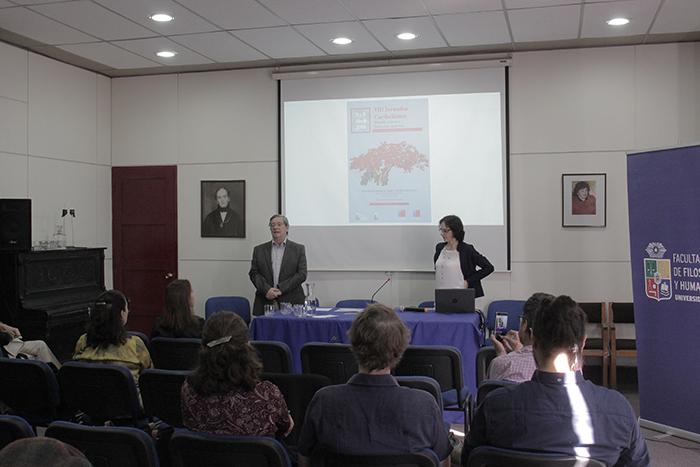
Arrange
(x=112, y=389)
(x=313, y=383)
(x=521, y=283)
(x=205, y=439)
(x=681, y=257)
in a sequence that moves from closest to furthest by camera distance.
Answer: (x=205, y=439), (x=313, y=383), (x=112, y=389), (x=681, y=257), (x=521, y=283)

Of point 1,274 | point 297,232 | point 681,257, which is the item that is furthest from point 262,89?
point 681,257

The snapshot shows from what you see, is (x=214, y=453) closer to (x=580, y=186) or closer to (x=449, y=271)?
(x=449, y=271)

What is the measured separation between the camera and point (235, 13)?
6.13m

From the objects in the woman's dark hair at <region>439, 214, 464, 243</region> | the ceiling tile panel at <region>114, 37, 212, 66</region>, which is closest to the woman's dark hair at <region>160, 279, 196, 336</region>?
the woman's dark hair at <region>439, 214, 464, 243</region>

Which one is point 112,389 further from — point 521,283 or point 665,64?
point 665,64

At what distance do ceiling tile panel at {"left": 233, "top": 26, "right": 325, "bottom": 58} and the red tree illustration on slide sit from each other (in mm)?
1244

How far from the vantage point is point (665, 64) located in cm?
723

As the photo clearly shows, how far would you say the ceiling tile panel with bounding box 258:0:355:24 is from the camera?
5.86m

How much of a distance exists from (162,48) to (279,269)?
2631 mm

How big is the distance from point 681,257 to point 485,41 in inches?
123

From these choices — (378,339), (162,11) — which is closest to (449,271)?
(162,11)

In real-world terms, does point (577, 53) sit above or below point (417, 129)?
above

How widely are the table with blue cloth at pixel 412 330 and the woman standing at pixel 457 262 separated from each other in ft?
3.26

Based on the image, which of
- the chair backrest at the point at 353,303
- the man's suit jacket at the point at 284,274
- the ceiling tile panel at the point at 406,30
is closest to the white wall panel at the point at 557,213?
the ceiling tile panel at the point at 406,30
